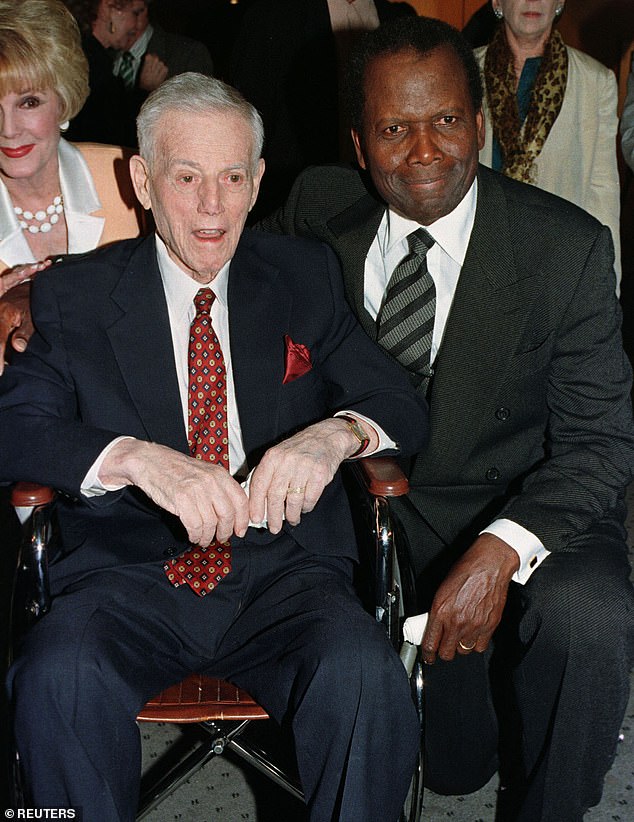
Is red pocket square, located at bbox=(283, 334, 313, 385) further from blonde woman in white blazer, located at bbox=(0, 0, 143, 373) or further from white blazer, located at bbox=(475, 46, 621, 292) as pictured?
white blazer, located at bbox=(475, 46, 621, 292)

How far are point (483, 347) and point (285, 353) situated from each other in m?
0.41

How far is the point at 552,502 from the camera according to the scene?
198 centimetres

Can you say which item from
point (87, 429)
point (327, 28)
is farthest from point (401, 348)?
point (327, 28)

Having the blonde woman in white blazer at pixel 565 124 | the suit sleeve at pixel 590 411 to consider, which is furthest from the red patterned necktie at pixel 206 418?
the blonde woman in white blazer at pixel 565 124

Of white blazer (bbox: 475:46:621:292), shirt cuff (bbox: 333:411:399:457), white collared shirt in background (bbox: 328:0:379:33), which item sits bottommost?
shirt cuff (bbox: 333:411:399:457)

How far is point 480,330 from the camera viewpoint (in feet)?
6.88

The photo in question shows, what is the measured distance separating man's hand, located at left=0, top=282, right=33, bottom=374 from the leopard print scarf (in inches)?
65.9

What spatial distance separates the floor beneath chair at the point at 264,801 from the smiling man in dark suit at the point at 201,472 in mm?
547

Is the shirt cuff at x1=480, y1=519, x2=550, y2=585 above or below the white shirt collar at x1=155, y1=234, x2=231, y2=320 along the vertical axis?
below

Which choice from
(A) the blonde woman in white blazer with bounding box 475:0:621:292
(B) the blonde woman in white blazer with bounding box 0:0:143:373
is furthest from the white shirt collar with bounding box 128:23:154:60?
(B) the blonde woman in white blazer with bounding box 0:0:143:373

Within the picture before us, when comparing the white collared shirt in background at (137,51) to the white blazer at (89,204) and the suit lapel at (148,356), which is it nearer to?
the white blazer at (89,204)

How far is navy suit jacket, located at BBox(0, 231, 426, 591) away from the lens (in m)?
1.96

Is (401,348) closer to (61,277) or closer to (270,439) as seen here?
(270,439)

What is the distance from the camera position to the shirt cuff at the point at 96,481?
6.05 feet
